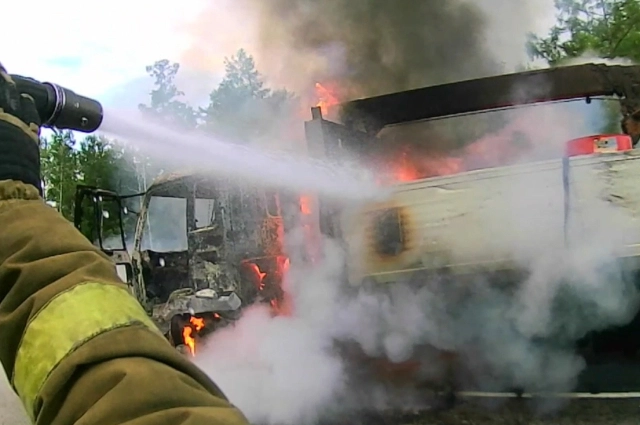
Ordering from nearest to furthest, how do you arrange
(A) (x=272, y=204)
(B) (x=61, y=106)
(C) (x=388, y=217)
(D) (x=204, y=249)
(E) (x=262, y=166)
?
(B) (x=61, y=106), (C) (x=388, y=217), (A) (x=272, y=204), (E) (x=262, y=166), (D) (x=204, y=249)

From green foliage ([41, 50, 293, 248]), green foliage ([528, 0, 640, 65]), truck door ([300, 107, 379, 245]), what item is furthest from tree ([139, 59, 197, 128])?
green foliage ([528, 0, 640, 65])

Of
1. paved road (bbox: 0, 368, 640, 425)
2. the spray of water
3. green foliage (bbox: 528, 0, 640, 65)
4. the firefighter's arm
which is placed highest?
green foliage (bbox: 528, 0, 640, 65)

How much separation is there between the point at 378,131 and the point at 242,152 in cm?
101

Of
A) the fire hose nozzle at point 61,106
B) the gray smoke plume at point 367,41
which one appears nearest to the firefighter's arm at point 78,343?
the fire hose nozzle at point 61,106

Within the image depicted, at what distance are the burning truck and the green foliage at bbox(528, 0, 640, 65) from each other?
4392 millimetres

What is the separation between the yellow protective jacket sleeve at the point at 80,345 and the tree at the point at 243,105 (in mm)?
5367

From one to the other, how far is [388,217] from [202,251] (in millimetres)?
1932

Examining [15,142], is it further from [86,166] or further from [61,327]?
[86,166]

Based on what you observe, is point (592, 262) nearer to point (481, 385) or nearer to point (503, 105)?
point (481, 385)

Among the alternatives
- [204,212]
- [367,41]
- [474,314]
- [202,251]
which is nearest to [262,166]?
[204,212]

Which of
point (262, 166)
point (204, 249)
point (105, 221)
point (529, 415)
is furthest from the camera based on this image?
point (105, 221)

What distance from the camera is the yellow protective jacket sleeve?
0.49 metres

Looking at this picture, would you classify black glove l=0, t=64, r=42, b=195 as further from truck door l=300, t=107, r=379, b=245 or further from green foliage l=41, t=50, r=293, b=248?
green foliage l=41, t=50, r=293, b=248

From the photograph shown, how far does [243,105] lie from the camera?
661cm
